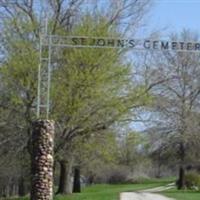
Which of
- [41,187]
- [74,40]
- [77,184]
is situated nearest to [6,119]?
[74,40]

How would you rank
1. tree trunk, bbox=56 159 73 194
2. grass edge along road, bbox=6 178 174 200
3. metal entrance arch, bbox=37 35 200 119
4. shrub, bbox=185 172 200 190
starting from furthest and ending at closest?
shrub, bbox=185 172 200 190 → tree trunk, bbox=56 159 73 194 → grass edge along road, bbox=6 178 174 200 → metal entrance arch, bbox=37 35 200 119

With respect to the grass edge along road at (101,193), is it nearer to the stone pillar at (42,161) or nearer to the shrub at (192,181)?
the shrub at (192,181)

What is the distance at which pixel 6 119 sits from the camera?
110ft

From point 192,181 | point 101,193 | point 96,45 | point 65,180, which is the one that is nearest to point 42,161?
point 96,45

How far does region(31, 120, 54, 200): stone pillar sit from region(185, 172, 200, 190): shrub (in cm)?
3612

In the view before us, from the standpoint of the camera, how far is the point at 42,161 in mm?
23953

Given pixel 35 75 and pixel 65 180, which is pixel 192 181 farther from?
pixel 35 75

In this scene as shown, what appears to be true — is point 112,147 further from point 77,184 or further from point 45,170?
point 77,184

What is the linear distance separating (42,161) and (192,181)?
38019 mm

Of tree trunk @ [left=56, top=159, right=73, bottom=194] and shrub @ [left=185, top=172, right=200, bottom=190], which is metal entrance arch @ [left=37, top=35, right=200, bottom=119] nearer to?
tree trunk @ [left=56, top=159, right=73, bottom=194]

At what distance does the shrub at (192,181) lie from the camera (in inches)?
2340

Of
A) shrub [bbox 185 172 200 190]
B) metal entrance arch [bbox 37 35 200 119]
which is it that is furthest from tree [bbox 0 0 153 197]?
shrub [bbox 185 172 200 190]

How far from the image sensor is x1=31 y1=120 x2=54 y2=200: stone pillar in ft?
78.6

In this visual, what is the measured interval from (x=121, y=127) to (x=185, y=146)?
26.9 m
